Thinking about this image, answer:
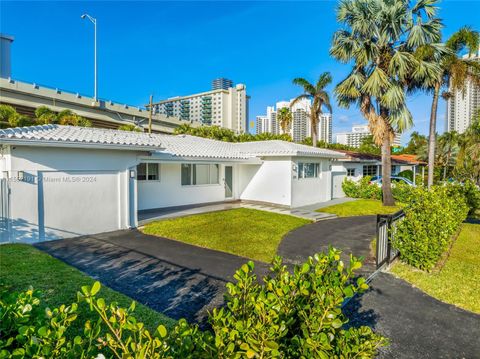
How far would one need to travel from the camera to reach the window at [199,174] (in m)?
17.0

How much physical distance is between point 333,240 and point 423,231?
4.04m

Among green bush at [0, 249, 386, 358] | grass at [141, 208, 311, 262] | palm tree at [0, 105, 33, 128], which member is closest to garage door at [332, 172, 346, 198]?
grass at [141, 208, 311, 262]

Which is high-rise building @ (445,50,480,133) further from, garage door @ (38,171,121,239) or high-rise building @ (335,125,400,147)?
high-rise building @ (335,125,400,147)

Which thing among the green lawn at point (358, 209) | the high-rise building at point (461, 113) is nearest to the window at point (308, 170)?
the green lawn at point (358, 209)

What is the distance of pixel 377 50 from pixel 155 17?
1435 cm

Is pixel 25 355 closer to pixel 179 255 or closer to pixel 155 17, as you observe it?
pixel 179 255

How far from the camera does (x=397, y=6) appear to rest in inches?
649

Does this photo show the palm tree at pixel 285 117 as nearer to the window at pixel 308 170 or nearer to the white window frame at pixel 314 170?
the white window frame at pixel 314 170

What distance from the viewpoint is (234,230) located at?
1161 cm

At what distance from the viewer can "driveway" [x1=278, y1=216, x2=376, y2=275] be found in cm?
869

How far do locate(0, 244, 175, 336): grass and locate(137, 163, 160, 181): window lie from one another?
668 centimetres

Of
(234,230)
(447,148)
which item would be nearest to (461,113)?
(447,148)

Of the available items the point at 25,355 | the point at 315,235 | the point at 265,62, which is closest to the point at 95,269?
the point at 25,355

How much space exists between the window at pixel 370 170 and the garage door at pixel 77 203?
2301 cm
